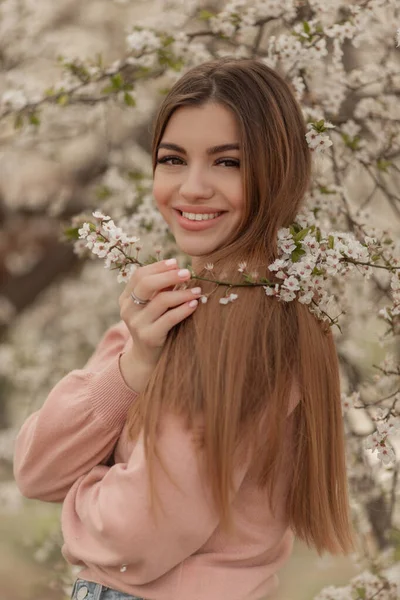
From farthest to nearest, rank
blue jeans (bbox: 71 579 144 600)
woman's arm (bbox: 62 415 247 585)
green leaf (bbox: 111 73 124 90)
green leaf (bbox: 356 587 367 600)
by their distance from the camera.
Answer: green leaf (bbox: 111 73 124 90)
green leaf (bbox: 356 587 367 600)
blue jeans (bbox: 71 579 144 600)
woman's arm (bbox: 62 415 247 585)

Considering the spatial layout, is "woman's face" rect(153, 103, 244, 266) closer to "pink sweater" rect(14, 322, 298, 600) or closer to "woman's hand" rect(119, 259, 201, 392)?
"woman's hand" rect(119, 259, 201, 392)

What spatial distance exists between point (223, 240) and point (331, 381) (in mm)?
356

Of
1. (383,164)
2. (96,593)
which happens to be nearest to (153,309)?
(96,593)

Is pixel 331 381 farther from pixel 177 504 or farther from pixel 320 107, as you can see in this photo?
pixel 320 107

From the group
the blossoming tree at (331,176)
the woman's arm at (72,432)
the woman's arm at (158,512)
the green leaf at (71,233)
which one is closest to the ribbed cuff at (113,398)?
the woman's arm at (72,432)

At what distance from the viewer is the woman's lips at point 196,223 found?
1623 millimetres

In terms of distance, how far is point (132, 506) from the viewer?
1416 mm

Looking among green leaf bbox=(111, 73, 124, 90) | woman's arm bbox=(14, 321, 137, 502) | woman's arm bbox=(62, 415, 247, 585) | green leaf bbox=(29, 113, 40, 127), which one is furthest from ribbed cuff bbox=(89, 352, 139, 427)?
green leaf bbox=(29, 113, 40, 127)

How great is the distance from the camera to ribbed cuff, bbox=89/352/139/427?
1.54 m

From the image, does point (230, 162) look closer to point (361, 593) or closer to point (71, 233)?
point (71, 233)

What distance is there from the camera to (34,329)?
521 cm

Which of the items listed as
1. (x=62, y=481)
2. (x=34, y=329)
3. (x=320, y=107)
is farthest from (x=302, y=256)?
(x=34, y=329)

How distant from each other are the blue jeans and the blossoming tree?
0.60 metres

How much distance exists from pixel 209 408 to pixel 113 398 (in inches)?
9.1
